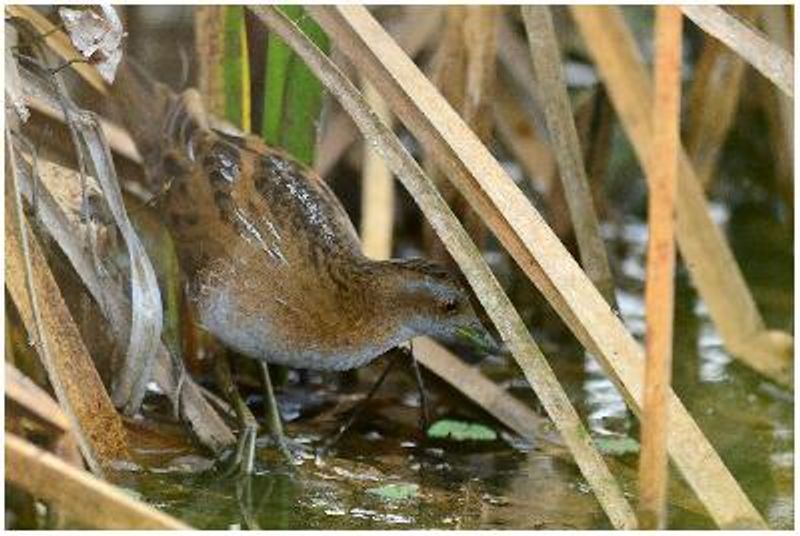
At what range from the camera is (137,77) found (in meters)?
3.44

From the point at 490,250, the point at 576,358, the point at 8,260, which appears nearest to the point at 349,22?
the point at 8,260

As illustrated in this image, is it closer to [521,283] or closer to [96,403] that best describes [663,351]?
[96,403]

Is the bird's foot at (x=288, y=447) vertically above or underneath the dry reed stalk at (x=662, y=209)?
underneath

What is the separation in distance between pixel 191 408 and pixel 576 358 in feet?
3.52

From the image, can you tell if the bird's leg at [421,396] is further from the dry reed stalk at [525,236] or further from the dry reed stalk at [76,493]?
the dry reed stalk at [76,493]

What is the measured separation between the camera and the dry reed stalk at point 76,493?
212 centimetres

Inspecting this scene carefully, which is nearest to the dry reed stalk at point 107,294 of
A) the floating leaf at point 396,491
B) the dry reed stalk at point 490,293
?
the floating leaf at point 396,491

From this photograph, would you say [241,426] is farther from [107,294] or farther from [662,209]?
[662,209]

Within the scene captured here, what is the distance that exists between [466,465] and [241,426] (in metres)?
0.42

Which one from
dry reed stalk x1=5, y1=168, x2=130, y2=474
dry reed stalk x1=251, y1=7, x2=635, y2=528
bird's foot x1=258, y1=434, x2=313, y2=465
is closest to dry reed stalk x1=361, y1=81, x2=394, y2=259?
bird's foot x1=258, y1=434, x2=313, y2=465

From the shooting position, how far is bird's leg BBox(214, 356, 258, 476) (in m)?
2.99

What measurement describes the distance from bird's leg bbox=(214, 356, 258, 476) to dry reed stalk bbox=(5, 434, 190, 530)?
2.68 ft

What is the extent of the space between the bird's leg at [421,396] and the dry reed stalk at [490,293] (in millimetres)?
686

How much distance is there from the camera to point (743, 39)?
2.55m
